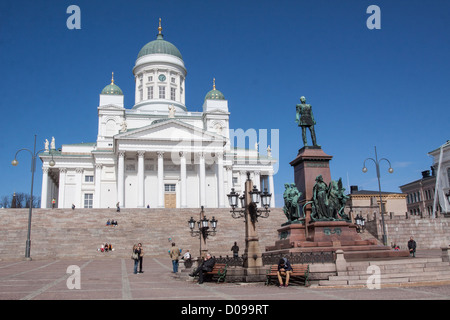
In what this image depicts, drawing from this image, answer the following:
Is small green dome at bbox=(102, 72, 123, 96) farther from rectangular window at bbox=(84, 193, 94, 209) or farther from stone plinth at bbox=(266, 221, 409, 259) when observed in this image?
stone plinth at bbox=(266, 221, 409, 259)

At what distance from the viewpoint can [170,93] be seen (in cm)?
7406

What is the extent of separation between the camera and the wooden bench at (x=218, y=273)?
1614cm

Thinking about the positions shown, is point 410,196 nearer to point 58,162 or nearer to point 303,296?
point 58,162

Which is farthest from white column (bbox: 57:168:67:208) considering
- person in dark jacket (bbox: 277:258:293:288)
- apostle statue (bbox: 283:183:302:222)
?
person in dark jacket (bbox: 277:258:293:288)

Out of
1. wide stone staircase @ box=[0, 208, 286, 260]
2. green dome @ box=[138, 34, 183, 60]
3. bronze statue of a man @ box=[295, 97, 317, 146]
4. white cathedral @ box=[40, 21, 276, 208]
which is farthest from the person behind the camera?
green dome @ box=[138, 34, 183, 60]

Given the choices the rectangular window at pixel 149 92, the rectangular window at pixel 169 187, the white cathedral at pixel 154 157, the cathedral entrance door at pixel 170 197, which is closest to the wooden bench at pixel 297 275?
the white cathedral at pixel 154 157

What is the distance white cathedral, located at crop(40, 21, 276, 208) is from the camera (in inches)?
2283

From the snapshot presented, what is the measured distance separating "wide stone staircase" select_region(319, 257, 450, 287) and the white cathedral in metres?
37.6

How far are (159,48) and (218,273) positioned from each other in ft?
214

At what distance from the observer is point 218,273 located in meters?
16.3

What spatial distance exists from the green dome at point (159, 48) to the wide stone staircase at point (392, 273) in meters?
67.1

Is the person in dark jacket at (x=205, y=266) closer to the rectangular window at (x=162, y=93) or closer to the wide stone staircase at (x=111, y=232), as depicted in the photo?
the wide stone staircase at (x=111, y=232)

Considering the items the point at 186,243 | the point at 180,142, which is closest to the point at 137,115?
the point at 180,142
